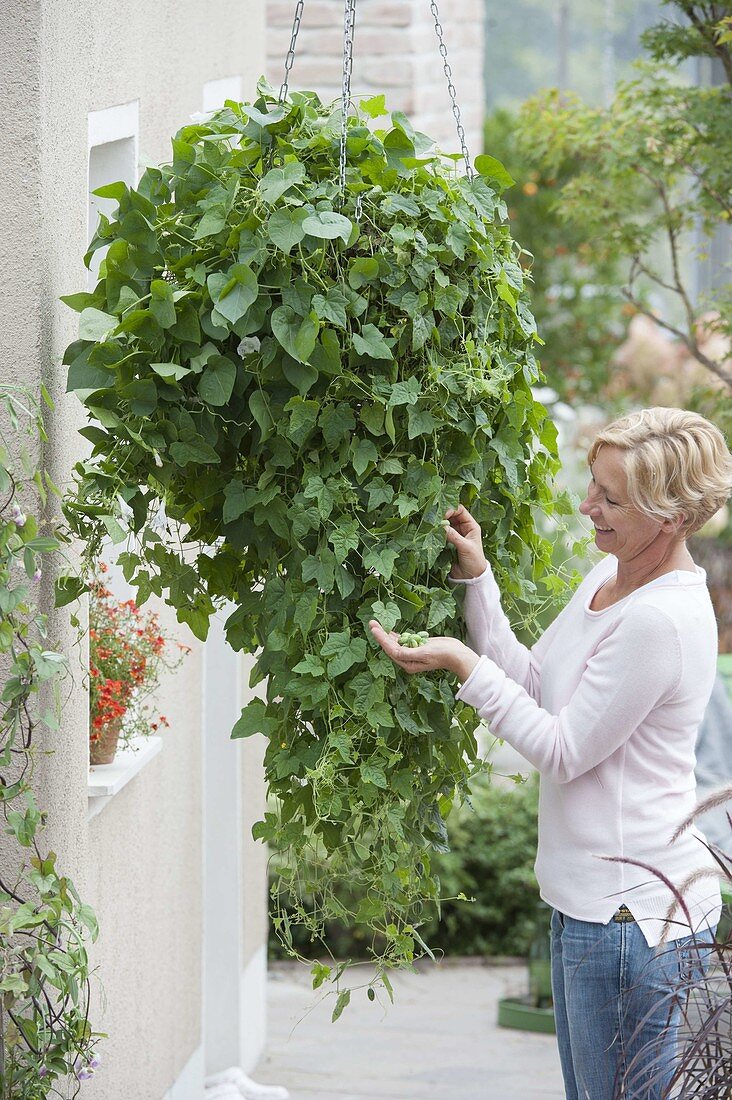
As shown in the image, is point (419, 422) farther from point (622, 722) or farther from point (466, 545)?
point (622, 722)

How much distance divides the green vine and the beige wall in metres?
0.07

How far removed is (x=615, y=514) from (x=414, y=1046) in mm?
2780

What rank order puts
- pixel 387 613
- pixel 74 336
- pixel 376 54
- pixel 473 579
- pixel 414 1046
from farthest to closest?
1. pixel 376 54
2. pixel 414 1046
3. pixel 74 336
4. pixel 473 579
5. pixel 387 613

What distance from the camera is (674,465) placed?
6.16ft

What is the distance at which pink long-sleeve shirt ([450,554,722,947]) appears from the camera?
188 centimetres

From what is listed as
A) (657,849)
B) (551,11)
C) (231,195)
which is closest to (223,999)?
(657,849)

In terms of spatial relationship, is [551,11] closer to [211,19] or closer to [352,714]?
[211,19]

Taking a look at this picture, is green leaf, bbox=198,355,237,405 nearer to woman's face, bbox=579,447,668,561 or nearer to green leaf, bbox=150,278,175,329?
green leaf, bbox=150,278,175,329

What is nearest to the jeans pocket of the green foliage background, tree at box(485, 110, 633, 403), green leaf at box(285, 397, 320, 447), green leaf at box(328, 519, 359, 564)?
green leaf at box(328, 519, 359, 564)

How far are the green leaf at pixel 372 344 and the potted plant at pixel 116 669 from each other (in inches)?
29.0

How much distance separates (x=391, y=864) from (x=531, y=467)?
24.4 inches

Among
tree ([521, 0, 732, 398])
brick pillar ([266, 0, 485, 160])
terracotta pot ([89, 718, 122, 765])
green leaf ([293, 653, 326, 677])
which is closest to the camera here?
green leaf ([293, 653, 326, 677])

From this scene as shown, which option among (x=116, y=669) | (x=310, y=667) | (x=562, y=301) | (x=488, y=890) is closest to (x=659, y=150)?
(x=116, y=669)

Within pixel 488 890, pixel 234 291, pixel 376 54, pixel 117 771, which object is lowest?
pixel 488 890
